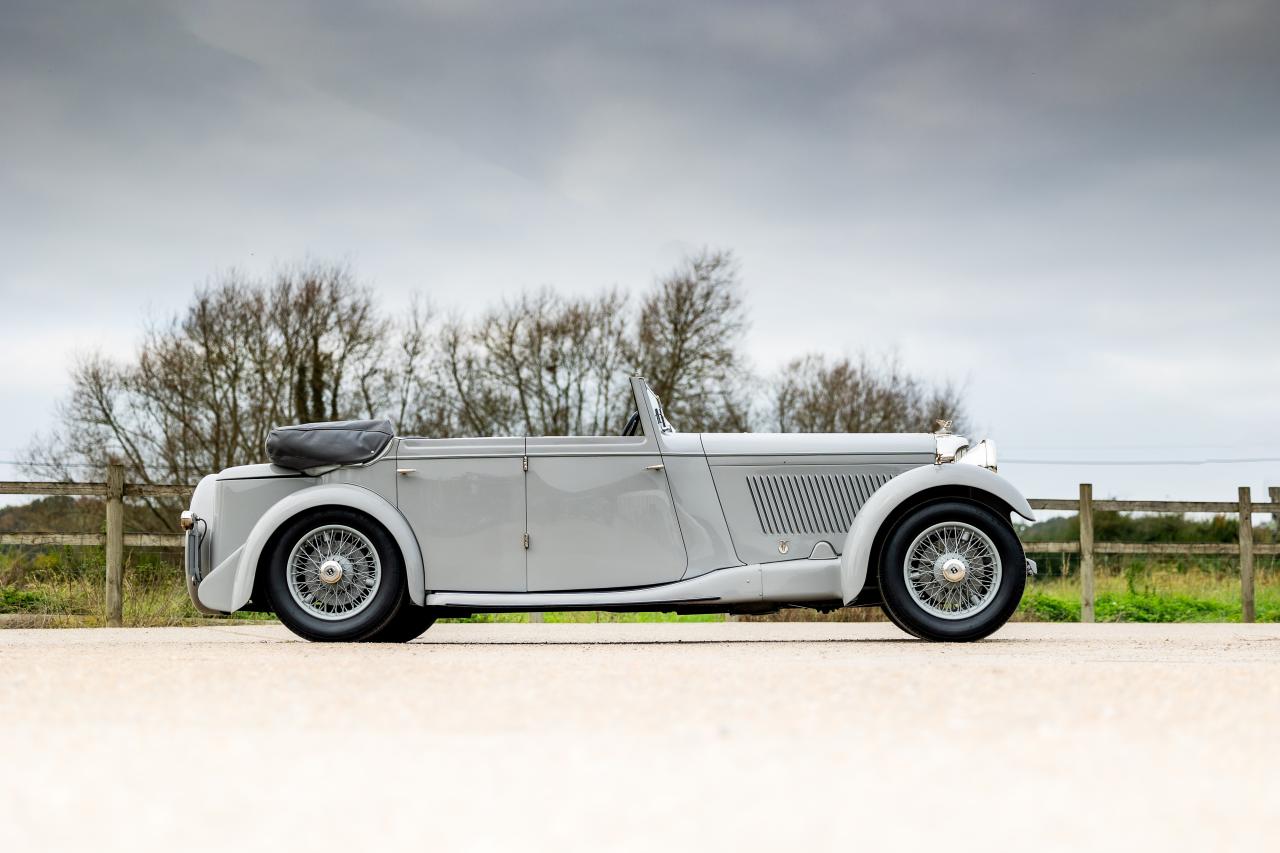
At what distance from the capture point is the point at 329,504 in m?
7.04

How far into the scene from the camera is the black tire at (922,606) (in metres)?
6.82

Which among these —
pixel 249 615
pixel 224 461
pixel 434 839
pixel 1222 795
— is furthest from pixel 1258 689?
pixel 224 461

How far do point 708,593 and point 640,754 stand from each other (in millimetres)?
3833

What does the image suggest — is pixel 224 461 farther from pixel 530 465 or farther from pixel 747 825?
pixel 747 825

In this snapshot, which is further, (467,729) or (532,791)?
(467,729)

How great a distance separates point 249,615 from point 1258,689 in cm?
1002

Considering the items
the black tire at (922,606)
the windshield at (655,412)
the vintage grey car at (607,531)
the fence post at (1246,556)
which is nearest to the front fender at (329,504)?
the vintage grey car at (607,531)

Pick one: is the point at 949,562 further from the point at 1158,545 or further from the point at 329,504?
the point at 1158,545

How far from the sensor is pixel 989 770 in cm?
287

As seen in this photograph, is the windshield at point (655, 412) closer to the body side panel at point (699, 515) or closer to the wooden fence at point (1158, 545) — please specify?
the body side panel at point (699, 515)

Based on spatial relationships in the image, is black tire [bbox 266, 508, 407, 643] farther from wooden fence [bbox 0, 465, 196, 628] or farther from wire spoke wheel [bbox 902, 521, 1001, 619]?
wooden fence [bbox 0, 465, 196, 628]

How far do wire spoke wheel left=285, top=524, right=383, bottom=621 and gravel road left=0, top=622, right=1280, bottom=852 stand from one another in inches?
55.4

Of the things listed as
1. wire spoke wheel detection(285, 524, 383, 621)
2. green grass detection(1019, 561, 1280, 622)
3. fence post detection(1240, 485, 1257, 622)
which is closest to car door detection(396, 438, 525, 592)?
wire spoke wheel detection(285, 524, 383, 621)

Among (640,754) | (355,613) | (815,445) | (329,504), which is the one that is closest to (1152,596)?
(815,445)
